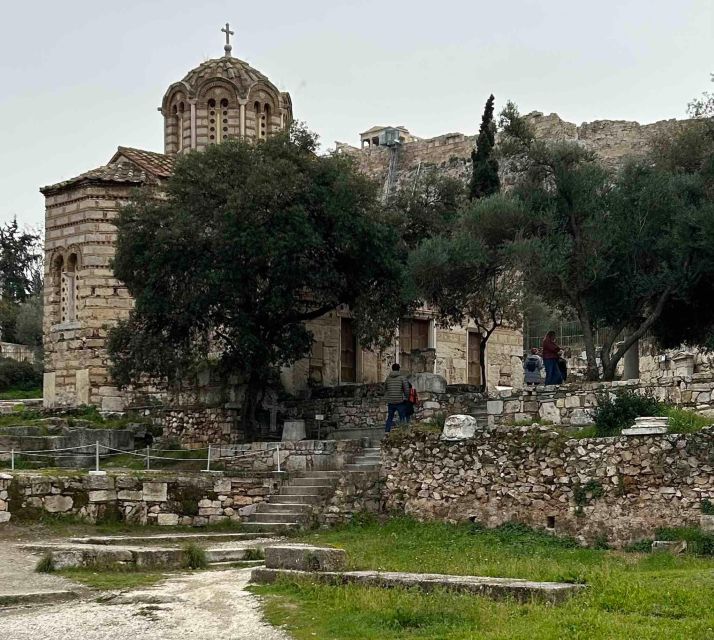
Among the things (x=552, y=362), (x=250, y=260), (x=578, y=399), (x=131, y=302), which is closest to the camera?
(x=578, y=399)

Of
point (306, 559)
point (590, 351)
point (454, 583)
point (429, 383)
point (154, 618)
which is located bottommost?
point (154, 618)

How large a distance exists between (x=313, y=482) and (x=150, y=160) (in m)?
14.7

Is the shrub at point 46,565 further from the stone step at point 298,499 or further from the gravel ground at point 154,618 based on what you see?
the stone step at point 298,499

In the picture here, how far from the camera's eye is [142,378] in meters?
29.9

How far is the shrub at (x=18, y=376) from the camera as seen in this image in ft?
Result: 130

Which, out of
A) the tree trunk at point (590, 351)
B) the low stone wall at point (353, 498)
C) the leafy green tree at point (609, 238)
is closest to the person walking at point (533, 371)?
the leafy green tree at point (609, 238)

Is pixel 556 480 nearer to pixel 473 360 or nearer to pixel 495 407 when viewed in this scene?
pixel 495 407

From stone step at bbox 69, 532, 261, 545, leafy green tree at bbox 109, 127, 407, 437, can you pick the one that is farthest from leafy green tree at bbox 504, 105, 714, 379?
stone step at bbox 69, 532, 261, 545

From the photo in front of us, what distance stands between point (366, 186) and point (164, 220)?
14.0 ft

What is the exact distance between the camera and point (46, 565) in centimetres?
1496

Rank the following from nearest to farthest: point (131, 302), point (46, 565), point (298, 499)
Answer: point (46, 565) < point (298, 499) < point (131, 302)

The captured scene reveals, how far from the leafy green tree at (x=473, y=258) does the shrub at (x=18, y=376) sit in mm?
18610

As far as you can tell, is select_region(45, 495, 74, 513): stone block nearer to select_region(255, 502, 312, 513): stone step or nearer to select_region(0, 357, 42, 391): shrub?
select_region(255, 502, 312, 513): stone step

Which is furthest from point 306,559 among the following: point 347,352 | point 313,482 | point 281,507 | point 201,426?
point 347,352
